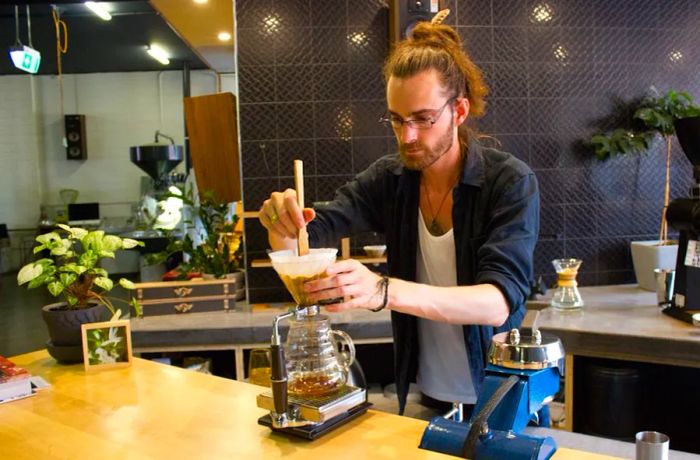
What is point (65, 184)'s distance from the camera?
1170 cm

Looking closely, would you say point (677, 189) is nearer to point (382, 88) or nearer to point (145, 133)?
point (382, 88)

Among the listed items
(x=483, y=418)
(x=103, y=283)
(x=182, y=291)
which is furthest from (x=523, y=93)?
(x=483, y=418)

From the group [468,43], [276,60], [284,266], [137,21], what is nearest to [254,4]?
[276,60]

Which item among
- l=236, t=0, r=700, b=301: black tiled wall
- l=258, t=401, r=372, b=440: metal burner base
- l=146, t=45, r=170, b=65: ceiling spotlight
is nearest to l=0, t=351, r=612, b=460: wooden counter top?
l=258, t=401, r=372, b=440: metal burner base

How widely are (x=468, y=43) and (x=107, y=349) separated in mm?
2994

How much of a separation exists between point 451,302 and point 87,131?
38.1 feet

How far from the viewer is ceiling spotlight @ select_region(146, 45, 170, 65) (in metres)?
9.92

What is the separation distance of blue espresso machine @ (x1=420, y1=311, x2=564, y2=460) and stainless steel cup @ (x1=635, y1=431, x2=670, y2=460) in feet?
0.50

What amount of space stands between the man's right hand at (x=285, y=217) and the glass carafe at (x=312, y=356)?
213mm

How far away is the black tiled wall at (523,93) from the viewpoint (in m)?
3.87

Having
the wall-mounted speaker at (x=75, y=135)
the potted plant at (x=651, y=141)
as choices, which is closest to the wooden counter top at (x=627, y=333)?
the potted plant at (x=651, y=141)

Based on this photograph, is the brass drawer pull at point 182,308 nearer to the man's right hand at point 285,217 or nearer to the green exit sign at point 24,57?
the man's right hand at point 285,217

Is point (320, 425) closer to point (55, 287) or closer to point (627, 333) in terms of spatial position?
point (55, 287)

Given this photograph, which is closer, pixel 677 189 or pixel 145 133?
pixel 677 189
